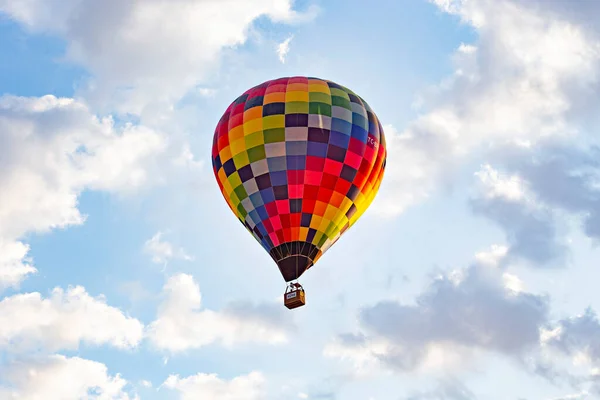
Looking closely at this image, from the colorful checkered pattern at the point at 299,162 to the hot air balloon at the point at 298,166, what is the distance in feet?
0.15

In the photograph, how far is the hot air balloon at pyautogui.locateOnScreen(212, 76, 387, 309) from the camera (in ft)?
155

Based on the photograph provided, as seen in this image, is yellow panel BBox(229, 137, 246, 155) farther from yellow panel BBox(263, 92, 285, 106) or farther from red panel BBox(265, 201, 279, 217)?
red panel BBox(265, 201, 279, 217)

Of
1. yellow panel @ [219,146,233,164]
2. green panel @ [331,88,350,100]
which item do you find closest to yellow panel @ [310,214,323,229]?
yellow panel @ [219,146,233,164]

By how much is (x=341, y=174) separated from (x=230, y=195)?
5.61 metres

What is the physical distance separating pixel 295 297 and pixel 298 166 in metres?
6.37

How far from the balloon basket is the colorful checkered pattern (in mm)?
1880

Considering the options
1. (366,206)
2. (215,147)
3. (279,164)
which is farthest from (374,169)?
(215,147)

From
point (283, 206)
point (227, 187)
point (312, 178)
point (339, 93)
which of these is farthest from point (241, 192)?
point (339, 93)

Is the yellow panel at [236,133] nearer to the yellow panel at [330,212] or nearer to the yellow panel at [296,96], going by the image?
the yellow panel at [296,96]

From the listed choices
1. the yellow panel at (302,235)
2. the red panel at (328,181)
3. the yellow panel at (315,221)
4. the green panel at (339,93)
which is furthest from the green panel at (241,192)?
the green panel at (339,93)

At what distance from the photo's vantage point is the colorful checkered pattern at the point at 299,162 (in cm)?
4731

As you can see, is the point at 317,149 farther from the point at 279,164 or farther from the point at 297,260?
the point at 297,260

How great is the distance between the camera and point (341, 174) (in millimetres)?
47938

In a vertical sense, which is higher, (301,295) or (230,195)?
(230,195)
